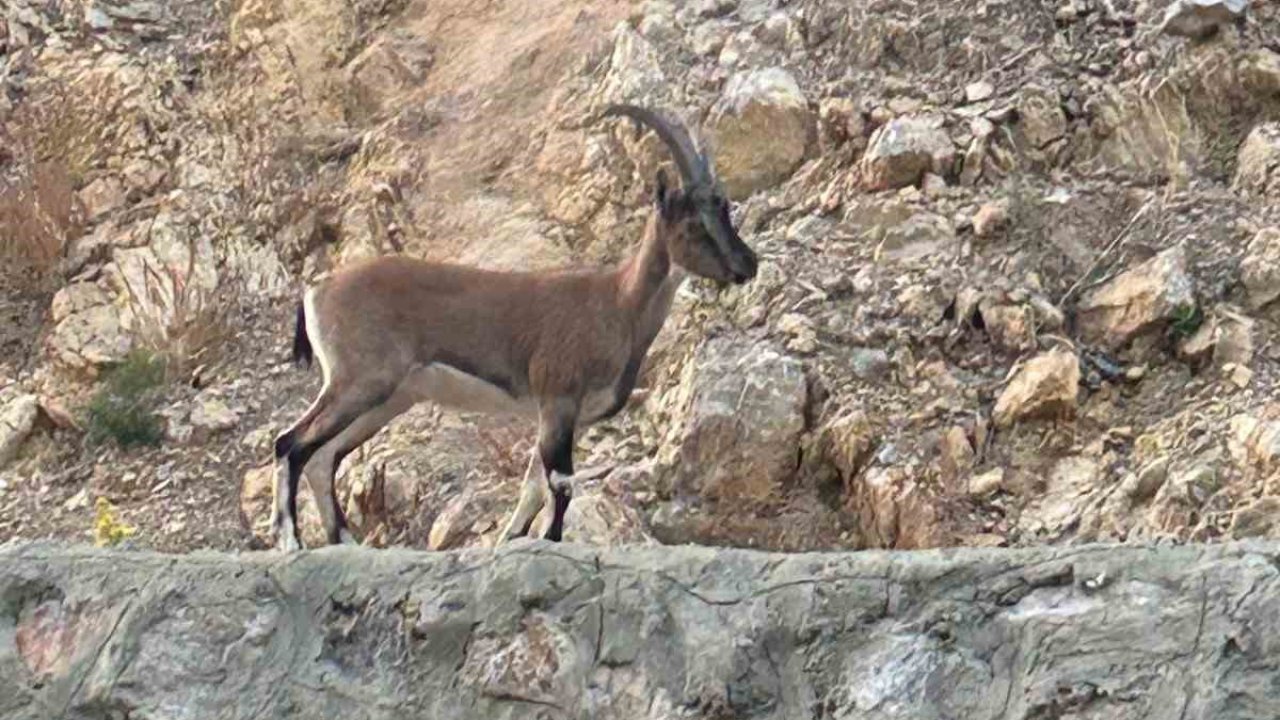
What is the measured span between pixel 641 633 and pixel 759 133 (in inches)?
285

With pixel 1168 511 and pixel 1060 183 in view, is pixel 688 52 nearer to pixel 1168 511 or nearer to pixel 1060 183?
pixel 1060 183

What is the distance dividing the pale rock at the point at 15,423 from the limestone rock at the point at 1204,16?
23.5 feet

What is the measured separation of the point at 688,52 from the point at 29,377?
464 cm

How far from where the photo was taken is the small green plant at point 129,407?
1315 centimetres

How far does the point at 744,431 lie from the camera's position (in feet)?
37.1

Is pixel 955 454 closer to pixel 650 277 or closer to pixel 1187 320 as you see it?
pixel 1187 320

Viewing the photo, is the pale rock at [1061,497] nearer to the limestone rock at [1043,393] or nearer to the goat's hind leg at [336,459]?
the limestone rock at [1043,393]

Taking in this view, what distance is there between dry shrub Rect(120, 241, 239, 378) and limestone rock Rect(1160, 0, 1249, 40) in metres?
6.02

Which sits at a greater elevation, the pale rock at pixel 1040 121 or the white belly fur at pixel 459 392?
the white belly fur at pixel 459 392

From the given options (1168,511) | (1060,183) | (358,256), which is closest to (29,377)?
(358,256)

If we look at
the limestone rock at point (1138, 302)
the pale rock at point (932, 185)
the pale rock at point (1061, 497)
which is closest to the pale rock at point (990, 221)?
the pale rock at point (932, 185)

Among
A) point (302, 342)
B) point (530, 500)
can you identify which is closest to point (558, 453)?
point (530, 500)

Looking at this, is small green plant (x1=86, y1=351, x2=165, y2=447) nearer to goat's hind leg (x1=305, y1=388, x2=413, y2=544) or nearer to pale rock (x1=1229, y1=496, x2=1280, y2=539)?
goat's hind leg (x1=305, y1=388, x2=413, y2=544)

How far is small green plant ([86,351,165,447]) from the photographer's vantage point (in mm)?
13148
